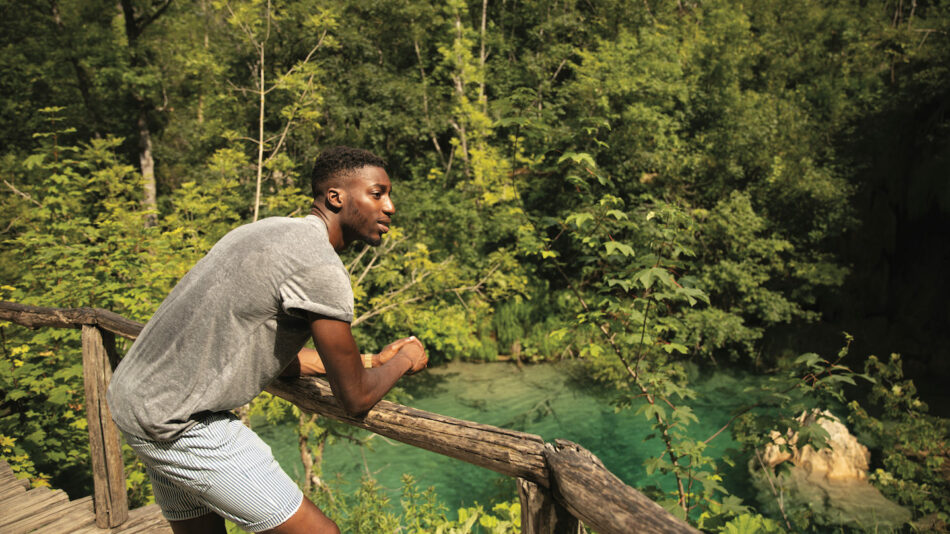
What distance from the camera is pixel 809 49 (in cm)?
1694

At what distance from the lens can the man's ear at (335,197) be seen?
1544 mm

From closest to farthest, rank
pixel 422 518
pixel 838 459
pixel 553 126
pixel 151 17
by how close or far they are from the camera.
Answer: pixel 422 518 < pixel 838 459 < pixel 553 126 < pixel 151 17

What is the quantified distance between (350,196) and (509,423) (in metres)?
9.24

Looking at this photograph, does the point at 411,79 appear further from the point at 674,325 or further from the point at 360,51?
the point at 674,325

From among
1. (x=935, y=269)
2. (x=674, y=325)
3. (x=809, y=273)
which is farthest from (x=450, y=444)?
(x=935, y=269)

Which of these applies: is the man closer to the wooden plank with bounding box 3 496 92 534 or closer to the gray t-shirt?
the gray t-shirt

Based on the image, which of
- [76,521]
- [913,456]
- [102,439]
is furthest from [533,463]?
[913,456]

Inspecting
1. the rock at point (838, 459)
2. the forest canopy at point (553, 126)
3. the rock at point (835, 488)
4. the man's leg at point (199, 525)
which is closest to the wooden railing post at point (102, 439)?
the man's leg at point (199, 525)

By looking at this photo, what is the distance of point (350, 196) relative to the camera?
1.55 m

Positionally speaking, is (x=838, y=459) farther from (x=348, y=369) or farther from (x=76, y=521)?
(x=76, y=521)

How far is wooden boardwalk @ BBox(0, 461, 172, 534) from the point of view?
279 cm

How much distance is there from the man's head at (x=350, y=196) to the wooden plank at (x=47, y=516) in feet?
8.74

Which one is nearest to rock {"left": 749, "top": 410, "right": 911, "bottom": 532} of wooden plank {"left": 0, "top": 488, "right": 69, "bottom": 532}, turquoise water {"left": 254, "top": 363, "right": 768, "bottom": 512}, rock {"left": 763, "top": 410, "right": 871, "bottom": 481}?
rock {"left": 763, "top": 410, "right": 871, "bottom": 481}

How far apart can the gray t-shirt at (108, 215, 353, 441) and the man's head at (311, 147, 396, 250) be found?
203 mm
